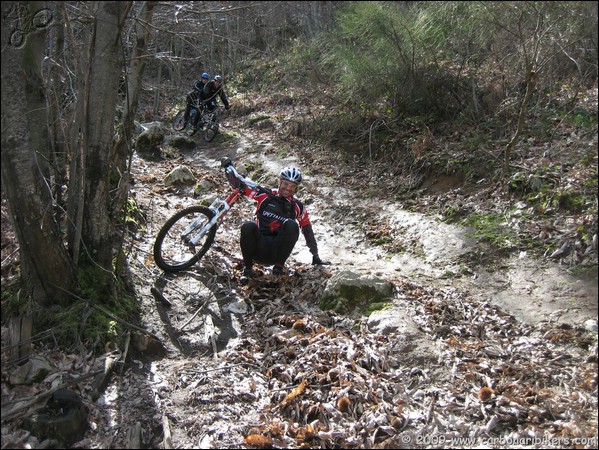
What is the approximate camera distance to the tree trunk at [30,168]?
3611mm

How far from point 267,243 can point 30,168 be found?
2.82 metres

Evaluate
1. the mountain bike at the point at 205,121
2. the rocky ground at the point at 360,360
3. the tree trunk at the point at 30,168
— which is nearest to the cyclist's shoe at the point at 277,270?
the rocky ground at the point at 360,360

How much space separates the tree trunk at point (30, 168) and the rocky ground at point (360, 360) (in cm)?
69

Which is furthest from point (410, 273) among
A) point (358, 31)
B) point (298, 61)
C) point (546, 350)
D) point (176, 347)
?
point (298, 61)

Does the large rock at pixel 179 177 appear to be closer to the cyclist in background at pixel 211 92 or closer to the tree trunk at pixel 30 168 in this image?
the cyclist in background at pixel 211 92

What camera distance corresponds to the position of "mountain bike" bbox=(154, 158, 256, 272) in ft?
19.5

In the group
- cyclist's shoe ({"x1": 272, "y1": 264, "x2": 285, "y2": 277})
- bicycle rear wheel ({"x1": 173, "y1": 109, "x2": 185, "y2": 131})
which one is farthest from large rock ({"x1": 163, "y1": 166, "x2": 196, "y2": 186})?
bicycle rear wheel ({"x1": 173, "y1": 109, "x2": 185, "y2": 131})

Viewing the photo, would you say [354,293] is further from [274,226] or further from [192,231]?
[192,231]

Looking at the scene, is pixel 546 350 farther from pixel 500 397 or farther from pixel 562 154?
pixel 562 154

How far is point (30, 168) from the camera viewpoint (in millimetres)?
3748

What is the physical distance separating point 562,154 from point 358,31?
5396mm

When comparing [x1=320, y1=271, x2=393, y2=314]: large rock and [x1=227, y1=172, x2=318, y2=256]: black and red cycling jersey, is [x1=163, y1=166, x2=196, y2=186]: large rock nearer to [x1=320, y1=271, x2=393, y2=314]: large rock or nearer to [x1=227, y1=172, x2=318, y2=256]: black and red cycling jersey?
[x1=227, y1=172, x2=318, y2=256]: black and red cycling jersey

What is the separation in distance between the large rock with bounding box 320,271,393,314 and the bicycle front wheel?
1.67m

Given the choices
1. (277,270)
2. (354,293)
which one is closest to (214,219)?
(277,270)
